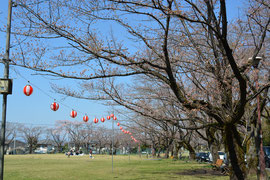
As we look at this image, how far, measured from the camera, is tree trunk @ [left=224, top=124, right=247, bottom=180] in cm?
881

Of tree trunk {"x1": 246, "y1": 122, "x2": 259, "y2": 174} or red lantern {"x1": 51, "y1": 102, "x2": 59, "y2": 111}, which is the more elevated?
red lantern {"x1": 51, "y1": 102, "x2": 59, "y2": 111}

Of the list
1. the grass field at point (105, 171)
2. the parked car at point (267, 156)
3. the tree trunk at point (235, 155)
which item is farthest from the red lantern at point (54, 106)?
the parked car at point (267, 156)

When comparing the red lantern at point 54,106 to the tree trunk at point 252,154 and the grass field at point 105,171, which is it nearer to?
the grass field at point 105,171

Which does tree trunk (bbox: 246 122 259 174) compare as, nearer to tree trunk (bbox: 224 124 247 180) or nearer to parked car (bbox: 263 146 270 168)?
tree trunk (bbox: 224 124 247 180)

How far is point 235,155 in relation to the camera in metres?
9.12

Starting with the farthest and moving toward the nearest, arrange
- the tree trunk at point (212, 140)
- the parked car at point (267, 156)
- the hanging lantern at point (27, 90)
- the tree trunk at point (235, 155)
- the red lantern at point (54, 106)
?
the parked car at point (267, 156)
the tree trunk at point (212, 140)
the red lantern at point (54, 106)
the hanging lantern at point (27, 90)
the tree trunk at point (235, 155)

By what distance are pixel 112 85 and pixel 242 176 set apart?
17.0 feet

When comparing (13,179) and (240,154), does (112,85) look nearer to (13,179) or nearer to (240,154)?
(240,154)

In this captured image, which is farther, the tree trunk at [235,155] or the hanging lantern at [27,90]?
the hanging lantern at [27,90]

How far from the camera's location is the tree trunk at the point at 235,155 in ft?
28.9

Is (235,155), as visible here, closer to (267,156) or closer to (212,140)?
(212,140)

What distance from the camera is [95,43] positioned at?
696 centimetres

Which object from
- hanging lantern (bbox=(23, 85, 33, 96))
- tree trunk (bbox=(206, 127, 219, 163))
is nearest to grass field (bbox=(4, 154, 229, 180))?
tree trunk (bbox=(206, 127, 219, 163))

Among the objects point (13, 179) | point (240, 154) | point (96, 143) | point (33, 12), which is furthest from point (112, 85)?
point (96, 143)
